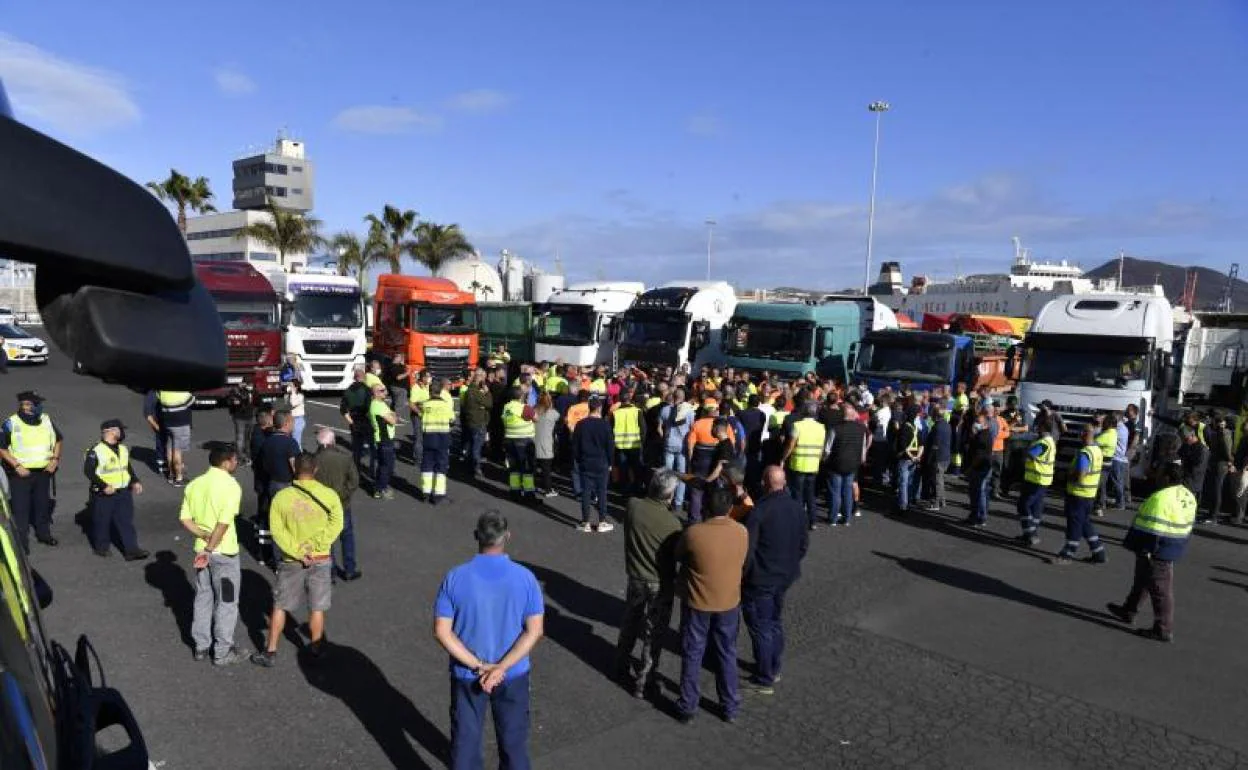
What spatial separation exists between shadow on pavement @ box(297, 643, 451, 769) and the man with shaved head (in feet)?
7.96

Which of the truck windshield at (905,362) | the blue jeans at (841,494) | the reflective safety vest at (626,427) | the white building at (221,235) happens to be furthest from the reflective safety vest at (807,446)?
the white building at (221,235)

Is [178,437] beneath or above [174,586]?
above

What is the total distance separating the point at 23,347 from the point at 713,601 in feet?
98.3

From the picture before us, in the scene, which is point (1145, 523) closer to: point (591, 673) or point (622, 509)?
point (591, 673)

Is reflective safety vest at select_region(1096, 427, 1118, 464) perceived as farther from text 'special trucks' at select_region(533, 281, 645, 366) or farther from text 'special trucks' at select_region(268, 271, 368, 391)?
text 'special trucks' at select_region(268, 271, 368, 391)

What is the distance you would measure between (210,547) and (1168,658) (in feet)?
26.8

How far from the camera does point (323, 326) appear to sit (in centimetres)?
2116

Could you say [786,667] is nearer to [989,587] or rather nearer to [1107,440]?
[989,587]

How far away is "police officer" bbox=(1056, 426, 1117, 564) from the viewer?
366 inches

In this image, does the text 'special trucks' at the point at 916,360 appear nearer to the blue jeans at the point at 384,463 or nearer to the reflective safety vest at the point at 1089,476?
the reflective safety vest at the point at 1089,476

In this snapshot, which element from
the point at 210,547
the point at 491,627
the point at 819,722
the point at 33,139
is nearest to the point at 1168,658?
the point at 819,722

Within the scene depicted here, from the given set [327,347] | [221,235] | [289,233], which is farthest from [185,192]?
[221,235]

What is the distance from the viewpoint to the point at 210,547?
6.22 m

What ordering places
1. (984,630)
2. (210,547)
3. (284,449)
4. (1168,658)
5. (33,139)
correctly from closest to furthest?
(33,139) < (210,547) < (1168,658) < (984,630) < (284,449)
